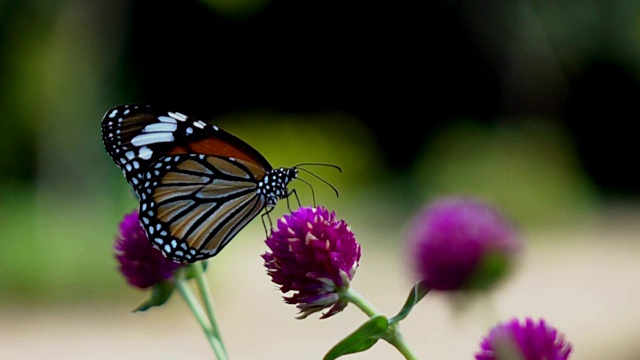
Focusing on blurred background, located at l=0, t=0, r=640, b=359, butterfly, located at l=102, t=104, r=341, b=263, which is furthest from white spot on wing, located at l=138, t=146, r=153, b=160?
blurred background, located at l=0, t=0, r=640, b=359

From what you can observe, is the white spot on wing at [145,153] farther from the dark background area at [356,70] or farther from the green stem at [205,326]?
the dark background area at [356,70]

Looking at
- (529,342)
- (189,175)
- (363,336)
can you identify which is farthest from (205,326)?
(189,175)

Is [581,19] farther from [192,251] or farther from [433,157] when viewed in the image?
[192,251]

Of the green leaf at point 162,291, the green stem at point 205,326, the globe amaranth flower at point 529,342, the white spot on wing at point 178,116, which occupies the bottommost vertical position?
the globe amaranth flower at point 529,342

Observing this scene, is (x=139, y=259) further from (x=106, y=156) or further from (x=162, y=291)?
(x=106, y=156)

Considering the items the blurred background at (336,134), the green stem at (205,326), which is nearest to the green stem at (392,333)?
the green stem at (205,326)
